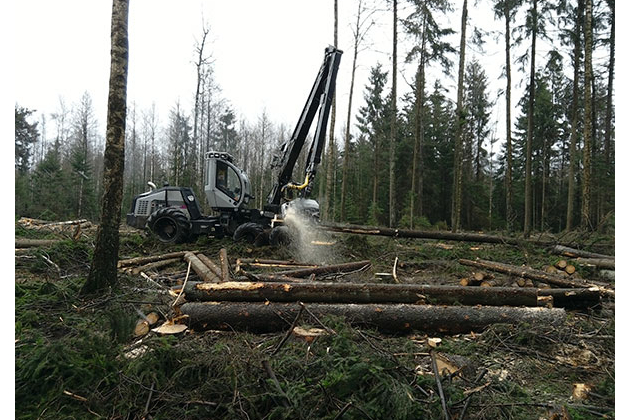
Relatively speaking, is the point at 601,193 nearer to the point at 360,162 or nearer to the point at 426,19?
the point at 426,19

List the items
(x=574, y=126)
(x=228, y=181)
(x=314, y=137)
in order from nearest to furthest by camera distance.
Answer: (x=314, y=137)
(x=228, y=181)
(x=574, y=126)

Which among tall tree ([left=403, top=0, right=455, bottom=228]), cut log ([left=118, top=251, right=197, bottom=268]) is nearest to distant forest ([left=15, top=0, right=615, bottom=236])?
tall tree ([left=403, top=0, right=455, bottom=228])

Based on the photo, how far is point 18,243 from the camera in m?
8.86

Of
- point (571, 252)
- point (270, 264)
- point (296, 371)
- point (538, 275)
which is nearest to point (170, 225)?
point (270, 264)

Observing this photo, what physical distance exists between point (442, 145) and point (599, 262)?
2569cm

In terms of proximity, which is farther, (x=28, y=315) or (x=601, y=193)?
(x=601, y=193)

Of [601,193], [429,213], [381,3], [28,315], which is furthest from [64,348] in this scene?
[429,213]

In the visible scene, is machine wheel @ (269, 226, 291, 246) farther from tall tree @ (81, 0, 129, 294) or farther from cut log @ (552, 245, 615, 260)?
cut log @ (552, 245, 615, 260)

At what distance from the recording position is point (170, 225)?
11.7 m

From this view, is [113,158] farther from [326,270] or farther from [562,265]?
[562,265]

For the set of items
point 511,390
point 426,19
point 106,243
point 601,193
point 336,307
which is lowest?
point 511,390

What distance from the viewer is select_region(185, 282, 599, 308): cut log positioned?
15.0 ft

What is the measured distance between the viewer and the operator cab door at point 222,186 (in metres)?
11.9

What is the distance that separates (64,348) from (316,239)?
7135 mm
